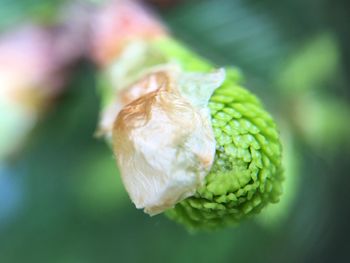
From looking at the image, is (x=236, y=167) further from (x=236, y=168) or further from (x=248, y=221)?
(x=248, y=221)

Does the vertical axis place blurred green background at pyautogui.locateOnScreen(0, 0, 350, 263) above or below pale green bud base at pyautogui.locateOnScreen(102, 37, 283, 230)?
above

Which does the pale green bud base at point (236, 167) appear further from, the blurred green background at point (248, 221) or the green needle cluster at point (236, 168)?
the blurred green background at point (248, 221)

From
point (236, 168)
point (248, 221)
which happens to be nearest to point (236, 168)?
point (236, 168)

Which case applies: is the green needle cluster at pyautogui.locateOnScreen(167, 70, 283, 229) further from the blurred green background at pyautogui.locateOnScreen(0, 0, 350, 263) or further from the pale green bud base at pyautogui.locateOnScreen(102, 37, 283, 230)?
the blurred green background at pyautogui.locateOnScreen(0, 0, 350, 263)

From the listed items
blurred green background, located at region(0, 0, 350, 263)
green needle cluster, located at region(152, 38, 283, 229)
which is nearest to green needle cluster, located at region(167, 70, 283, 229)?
green needle cluster, located at region(152, 38, 283, 229)

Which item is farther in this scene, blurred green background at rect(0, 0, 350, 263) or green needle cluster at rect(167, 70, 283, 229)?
blurred green background at rect(0, 0, 350, 263)

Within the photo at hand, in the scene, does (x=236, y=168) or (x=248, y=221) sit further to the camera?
(x=248, y=221)
